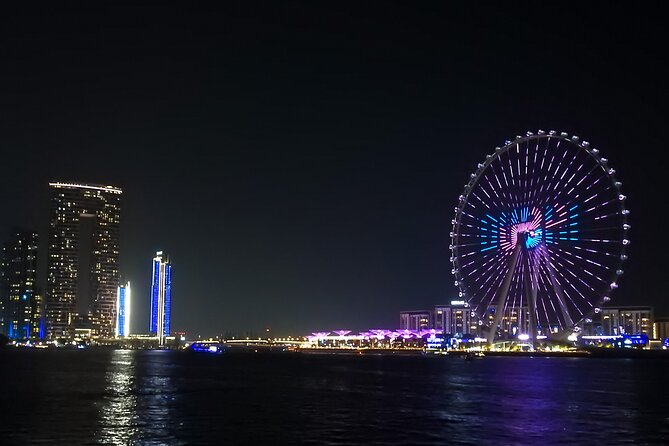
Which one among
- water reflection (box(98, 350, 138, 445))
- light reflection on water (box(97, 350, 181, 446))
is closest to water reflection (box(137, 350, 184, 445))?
light reflection on water (box(97, 350, 181, 446))

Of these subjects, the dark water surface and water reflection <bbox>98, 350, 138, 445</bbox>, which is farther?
the dark water surface

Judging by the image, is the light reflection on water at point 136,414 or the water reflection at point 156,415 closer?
the light reflection on water at point 136,414

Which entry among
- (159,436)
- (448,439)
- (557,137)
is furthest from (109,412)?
(557,137)

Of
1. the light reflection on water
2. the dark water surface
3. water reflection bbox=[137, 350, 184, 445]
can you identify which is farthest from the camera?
the dark water surface

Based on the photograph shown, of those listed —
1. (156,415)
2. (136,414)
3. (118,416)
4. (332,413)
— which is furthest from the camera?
(332,413)

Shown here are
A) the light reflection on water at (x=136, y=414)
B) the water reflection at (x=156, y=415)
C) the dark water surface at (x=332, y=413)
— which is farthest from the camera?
the dark water surface at (x=332, y=413)

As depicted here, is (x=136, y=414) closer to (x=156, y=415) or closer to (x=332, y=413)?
(x=156, y=415)

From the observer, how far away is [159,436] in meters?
35.8

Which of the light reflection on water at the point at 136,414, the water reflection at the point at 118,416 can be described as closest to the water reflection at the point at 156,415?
the light reflection on water at the point at 136,414

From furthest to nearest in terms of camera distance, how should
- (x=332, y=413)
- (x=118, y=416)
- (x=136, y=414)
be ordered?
(x=332, y=413)
(x=136, y=414)
(x=118, y=416)

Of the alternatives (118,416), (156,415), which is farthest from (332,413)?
(118,416)

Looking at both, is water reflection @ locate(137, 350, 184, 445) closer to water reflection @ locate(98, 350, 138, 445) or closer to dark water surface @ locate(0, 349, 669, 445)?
dark water surface @ locate(0, 349, 669, 445)

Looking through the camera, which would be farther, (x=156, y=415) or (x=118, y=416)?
→ (x=156, y=415)

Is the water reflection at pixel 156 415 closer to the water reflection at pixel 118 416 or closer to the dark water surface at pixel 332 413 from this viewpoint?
the dark water surface at pixel 332 413
